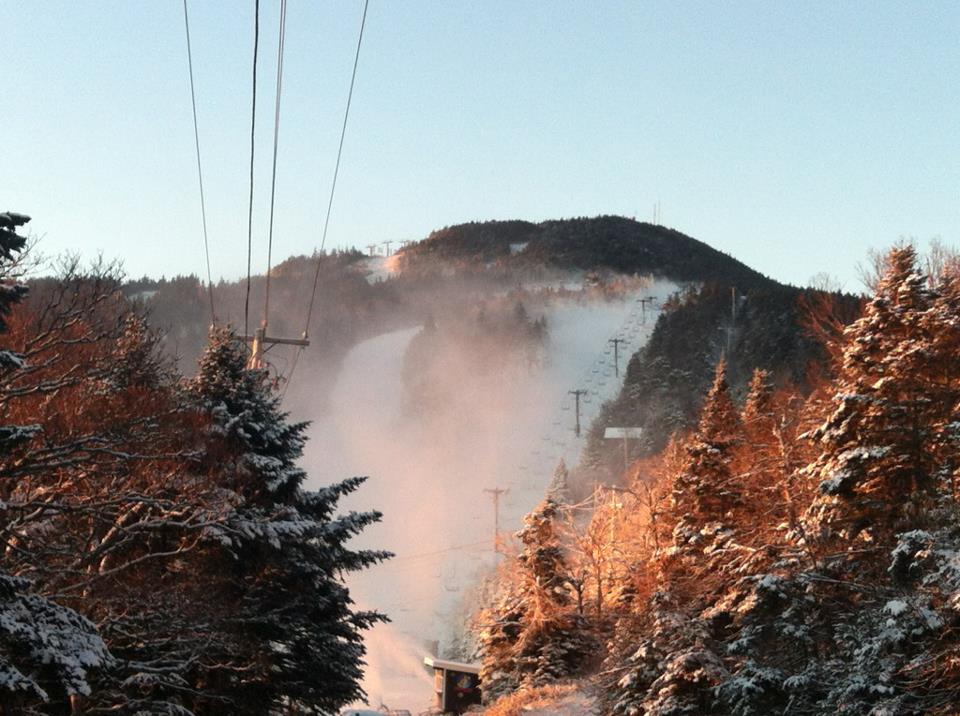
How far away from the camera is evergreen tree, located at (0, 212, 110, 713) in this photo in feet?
30.5

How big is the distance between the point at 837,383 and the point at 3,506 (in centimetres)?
1699

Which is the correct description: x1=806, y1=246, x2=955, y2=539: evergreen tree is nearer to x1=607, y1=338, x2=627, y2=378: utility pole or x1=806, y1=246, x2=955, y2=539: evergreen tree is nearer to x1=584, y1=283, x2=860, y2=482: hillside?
x1=584, y1=283, x2=860, y2=482: hillside

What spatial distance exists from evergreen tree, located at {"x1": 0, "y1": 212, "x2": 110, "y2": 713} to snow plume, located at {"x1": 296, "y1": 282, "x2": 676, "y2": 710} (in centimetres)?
4063

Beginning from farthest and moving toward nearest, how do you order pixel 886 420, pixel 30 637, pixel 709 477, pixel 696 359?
pixel 696 359 → pixel 709 477 → pixel 886 420 → pixel 30 637

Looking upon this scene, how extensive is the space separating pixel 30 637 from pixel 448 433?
87.7 meters

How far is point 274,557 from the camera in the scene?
1834 centimetres

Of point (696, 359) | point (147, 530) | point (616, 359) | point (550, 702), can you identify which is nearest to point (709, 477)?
point (550, 702)

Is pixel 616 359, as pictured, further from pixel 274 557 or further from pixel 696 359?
pixel 274 557

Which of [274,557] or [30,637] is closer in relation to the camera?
[30,637]

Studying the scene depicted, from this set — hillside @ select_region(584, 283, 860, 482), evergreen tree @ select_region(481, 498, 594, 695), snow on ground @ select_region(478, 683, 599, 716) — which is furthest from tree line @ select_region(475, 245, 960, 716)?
hillside @ select_region(584, 283, 860, 482)

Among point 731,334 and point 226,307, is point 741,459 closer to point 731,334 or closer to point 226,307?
point 731,334

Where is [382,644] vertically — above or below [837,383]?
below

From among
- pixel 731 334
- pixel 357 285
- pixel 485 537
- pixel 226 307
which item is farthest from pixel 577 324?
pixel 226 307

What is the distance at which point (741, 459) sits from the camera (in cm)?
2841
